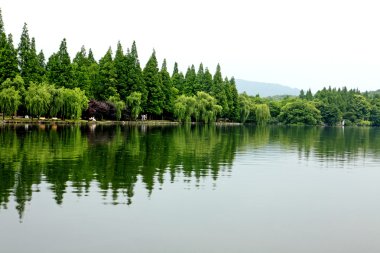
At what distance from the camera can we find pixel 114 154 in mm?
33125

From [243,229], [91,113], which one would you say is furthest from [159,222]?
[91,113]

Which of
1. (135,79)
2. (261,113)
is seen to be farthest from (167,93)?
(261,113)

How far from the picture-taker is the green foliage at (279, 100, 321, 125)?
537 ft

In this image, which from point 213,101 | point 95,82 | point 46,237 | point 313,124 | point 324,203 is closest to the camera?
point 46,237

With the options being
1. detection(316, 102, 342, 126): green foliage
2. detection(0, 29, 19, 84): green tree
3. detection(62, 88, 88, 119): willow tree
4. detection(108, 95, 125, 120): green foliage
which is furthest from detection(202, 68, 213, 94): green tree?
detection(316, 102, 342, 126): green foliage

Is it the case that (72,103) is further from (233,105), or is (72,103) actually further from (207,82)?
(233,105)

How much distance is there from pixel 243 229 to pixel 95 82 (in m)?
88.8

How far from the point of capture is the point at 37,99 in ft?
237

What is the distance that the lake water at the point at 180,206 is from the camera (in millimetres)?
12844

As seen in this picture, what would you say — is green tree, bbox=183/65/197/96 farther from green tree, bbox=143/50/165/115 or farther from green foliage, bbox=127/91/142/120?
green foliage, bbox=127/91/142/120

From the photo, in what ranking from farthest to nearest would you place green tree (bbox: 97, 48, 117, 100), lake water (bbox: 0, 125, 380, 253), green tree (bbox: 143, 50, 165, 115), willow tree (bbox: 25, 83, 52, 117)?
1. green tree (bbox: 143, 50, 165, 115)
2. green tree (bbox: 97, 48, 117, 100)
3. willow tree (bbox: 25, 83, 52, 117)
4. lake water (bbox: 0, 125, 380, 253)

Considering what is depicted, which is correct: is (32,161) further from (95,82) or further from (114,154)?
(95,82)

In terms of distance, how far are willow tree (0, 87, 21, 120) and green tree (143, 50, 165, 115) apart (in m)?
37.4

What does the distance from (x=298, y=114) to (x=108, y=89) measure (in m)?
88.3
